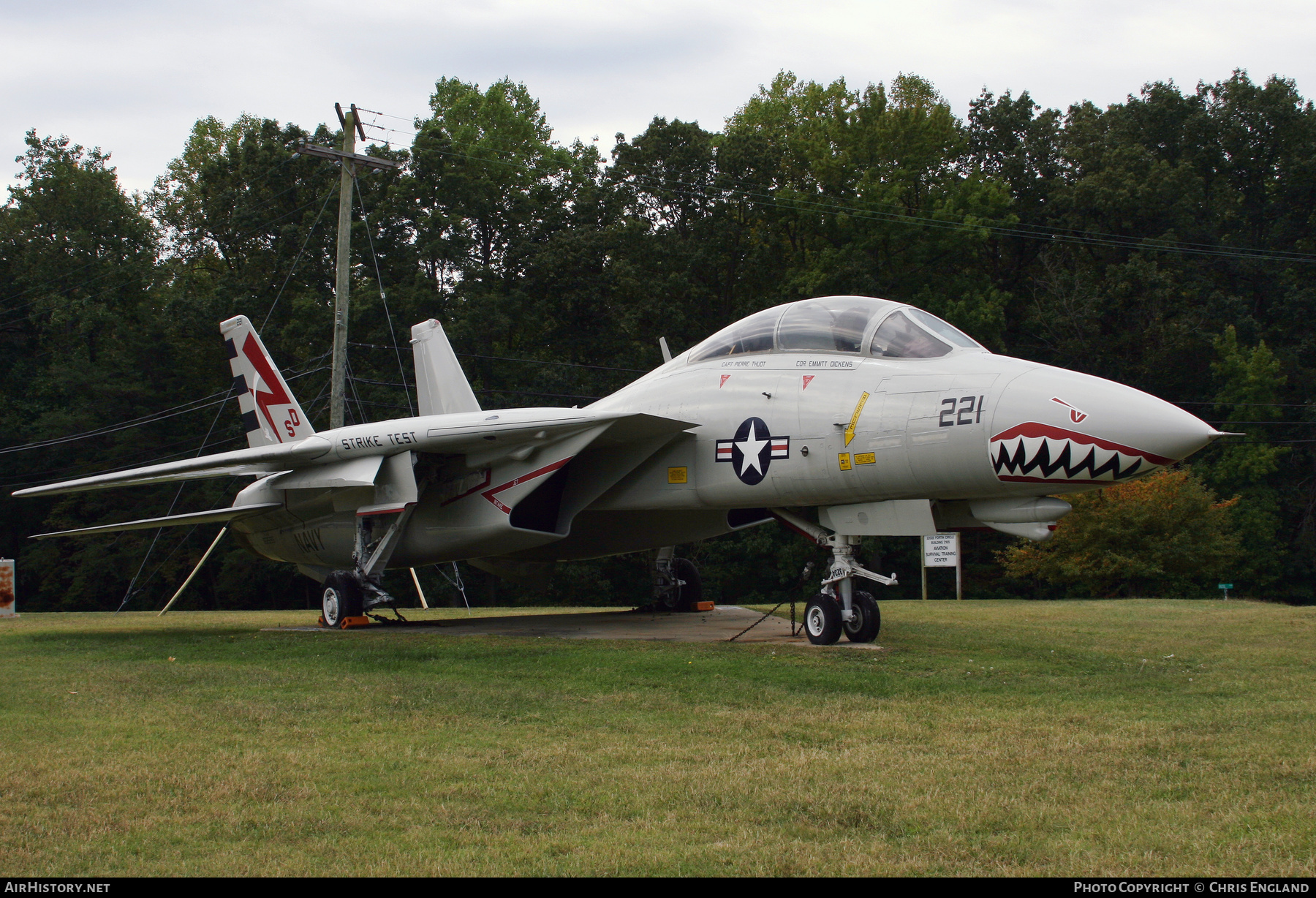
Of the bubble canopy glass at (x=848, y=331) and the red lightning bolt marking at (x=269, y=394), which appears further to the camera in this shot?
the red lightning bolt marking at (x=269, y=394)

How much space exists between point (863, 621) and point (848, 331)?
2.87m

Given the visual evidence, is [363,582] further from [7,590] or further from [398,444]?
[7,590]

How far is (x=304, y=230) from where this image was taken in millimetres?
40438

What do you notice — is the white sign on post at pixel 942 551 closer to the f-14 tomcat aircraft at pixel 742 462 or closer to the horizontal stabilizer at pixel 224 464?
the f-14 tomcat aircraft at pixel 742 462

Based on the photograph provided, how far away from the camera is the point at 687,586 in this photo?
16.9 meters

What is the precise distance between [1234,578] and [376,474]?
3445 cm

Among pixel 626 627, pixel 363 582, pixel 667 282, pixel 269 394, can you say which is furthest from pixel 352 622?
pixel 667 282

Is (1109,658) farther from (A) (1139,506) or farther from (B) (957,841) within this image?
(A) (1139,506)

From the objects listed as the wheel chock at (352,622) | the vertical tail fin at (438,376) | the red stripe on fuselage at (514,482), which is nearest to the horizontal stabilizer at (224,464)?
the wheel chock at (352,622)

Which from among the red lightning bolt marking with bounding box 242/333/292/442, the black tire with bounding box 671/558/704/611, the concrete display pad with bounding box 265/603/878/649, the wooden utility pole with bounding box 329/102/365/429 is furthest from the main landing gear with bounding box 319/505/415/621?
the wooden utility pole with bounding box 329/102/365/429

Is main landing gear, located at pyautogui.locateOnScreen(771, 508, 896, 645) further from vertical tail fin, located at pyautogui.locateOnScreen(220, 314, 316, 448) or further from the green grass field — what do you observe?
vertical tail fin, located at pyautogui.locateOnScreen(220, 314, 316, 448)

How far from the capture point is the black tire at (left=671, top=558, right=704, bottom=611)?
16.8 metres

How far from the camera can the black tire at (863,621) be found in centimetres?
1103

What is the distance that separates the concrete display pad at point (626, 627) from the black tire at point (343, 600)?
0.71 feet
